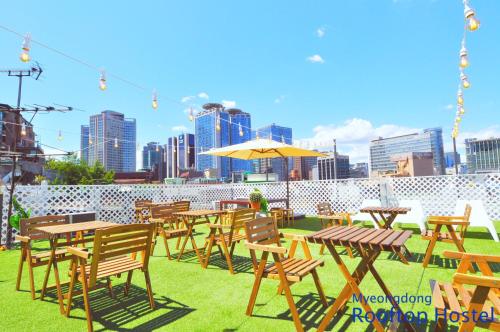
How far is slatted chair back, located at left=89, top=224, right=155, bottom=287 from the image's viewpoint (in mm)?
2271

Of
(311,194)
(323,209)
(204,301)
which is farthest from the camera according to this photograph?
(311,194)

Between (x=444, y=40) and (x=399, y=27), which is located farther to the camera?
(x=399, y=27)

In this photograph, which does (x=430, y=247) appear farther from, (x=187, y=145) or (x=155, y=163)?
(x=155, y=163)

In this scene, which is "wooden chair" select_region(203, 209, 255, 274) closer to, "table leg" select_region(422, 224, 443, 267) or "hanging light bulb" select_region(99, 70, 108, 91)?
"table leg" select_region(422, 224, 443, 267)

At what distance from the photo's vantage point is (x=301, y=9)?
358 inches

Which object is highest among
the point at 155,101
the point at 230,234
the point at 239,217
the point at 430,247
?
the point at 155,101

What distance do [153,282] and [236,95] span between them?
17266mm

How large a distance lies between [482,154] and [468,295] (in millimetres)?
130332

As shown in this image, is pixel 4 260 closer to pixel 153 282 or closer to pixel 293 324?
pixel 153 282

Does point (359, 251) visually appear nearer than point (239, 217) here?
Yes

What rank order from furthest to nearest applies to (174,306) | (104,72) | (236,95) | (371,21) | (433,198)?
(236,95), (371,21), (433,198), (104,72), (174,306)

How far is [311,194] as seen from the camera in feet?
34.3

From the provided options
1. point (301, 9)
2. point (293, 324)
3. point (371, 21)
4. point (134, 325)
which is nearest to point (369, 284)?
point (293, 324)

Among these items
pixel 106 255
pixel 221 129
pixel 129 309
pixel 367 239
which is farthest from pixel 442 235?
pixel 221 129
